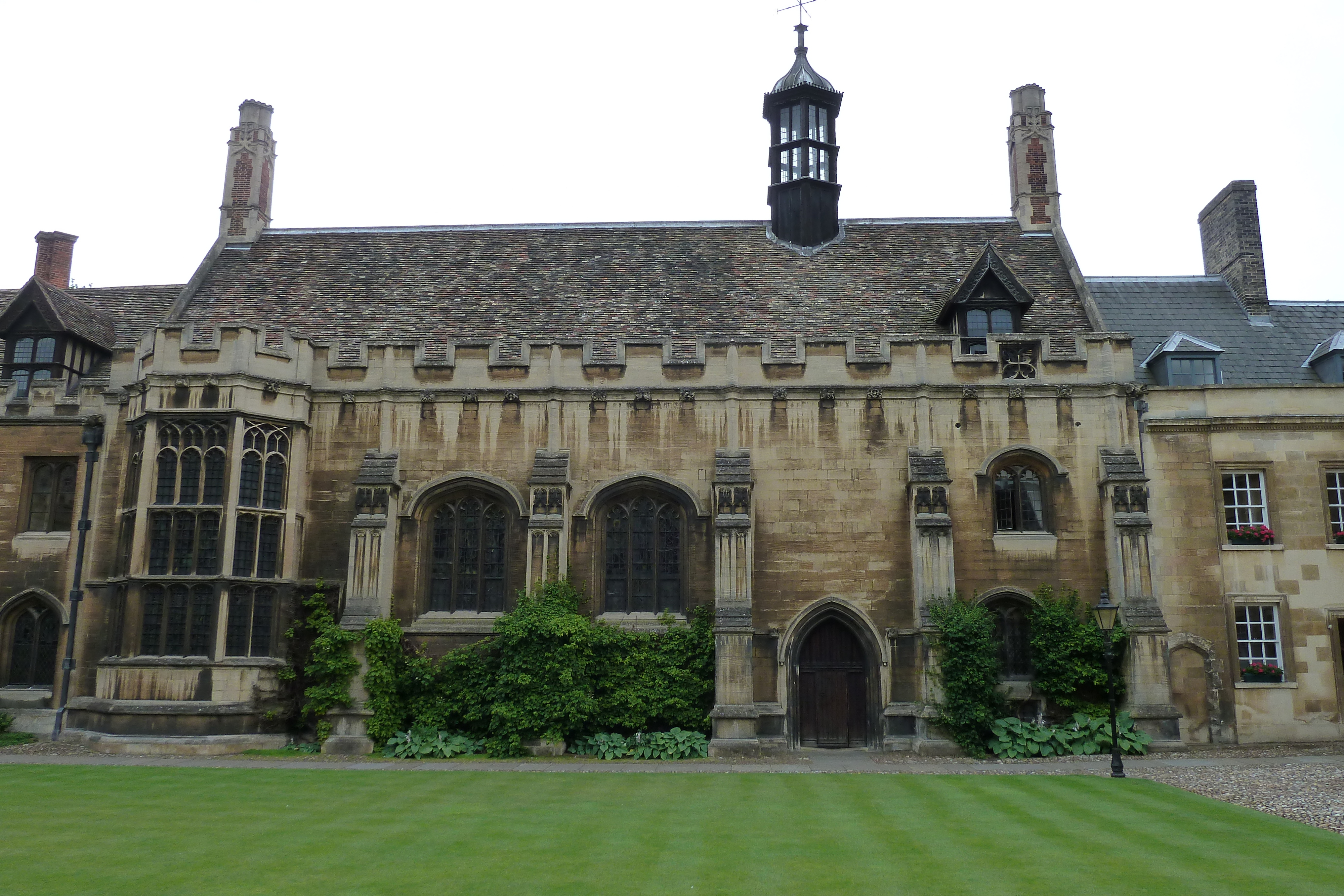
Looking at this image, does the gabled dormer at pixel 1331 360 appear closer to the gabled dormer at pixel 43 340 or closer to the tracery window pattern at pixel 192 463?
the tracery window pattern at pixel 192 463

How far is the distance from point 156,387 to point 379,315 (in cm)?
536

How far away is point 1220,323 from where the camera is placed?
24.8 metres

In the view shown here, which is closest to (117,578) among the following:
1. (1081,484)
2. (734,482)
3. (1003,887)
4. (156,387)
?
(156,387)

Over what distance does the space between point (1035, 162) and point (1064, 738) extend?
14.9m

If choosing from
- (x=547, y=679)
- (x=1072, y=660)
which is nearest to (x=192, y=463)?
(x=547, y=679)

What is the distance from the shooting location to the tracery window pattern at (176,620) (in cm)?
1892

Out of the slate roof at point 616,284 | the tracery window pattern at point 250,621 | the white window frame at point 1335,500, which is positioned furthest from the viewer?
the slate roof at point 616,284

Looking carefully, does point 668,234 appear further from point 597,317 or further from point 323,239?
point 323,239

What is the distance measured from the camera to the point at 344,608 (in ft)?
65.0

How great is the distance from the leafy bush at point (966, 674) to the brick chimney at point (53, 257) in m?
24.5

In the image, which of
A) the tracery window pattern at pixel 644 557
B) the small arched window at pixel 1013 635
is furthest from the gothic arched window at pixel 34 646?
the small arched window at pixel 1013 635

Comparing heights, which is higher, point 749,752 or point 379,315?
point 379,315

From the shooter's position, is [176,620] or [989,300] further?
[989,300]

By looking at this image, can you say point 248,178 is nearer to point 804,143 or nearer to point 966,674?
point 804,143
